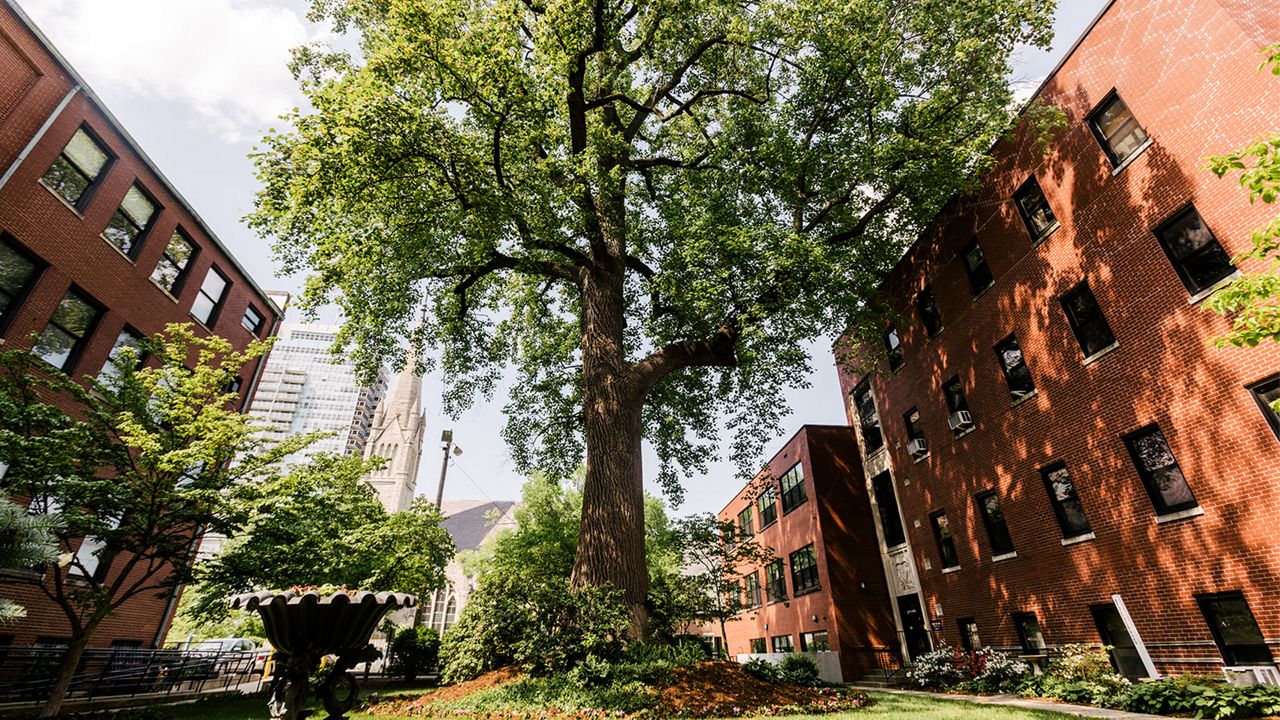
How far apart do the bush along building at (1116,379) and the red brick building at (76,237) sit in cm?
2428

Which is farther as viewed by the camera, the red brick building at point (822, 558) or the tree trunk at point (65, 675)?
Result: the red brick building at point (822, 558)

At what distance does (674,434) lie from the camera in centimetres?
1727

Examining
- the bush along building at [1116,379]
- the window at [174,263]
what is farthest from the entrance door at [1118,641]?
the window at [174,263]

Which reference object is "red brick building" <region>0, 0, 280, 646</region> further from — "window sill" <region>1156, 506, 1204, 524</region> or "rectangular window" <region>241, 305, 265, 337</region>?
"window sill" <region>1156, 506, 1204, 524</region>

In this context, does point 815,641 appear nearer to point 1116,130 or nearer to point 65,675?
point 1116,130

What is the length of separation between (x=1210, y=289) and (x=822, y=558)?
624 inches

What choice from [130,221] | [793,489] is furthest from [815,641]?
[130,221]

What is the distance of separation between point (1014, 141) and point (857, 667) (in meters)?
18.5

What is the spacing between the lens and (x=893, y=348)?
2069cm

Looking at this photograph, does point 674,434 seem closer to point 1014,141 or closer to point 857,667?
point 857,667

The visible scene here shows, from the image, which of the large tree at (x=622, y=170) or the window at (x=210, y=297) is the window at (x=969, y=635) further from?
the window at (x=210, y=297)

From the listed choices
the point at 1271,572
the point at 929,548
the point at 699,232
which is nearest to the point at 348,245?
the point at 699,232

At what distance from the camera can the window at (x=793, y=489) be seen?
1001 inches

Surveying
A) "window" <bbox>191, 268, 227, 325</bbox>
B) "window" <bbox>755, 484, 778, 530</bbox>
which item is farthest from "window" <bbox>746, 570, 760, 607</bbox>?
"window" <bbox>191, 268, 227, 325</bbox>
